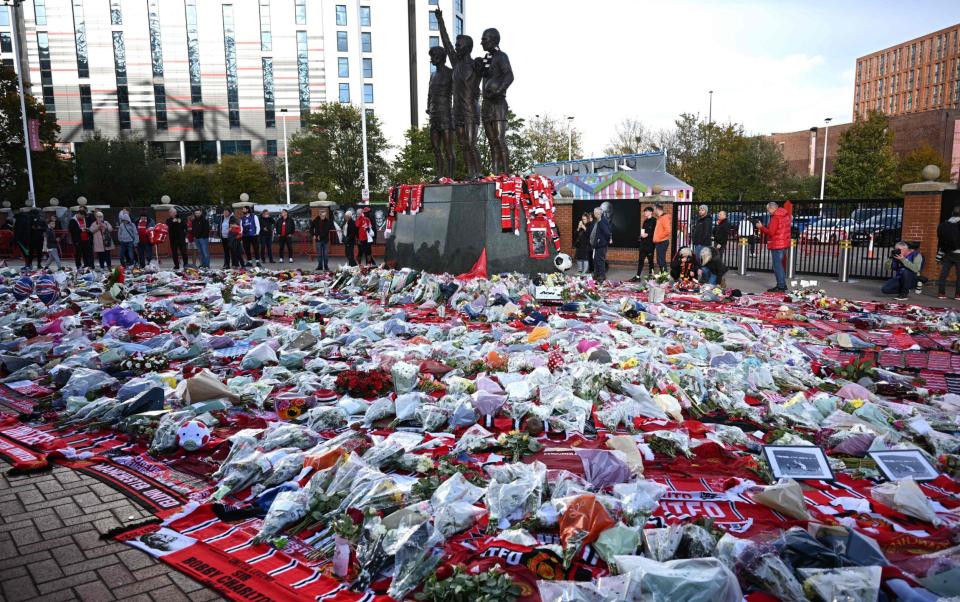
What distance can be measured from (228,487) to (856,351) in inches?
276

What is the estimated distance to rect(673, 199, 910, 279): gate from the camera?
15.6 metres

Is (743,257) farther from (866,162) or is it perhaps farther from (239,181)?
(239,181)

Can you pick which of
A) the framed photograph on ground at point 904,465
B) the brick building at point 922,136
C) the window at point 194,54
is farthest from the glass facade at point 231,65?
the framed photograph on ground at point 904,465

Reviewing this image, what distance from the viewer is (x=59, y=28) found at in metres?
65.2

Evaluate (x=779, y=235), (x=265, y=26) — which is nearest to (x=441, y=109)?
(x=779, y=235)

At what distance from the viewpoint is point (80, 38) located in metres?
65.5

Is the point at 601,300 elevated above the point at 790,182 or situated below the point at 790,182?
below

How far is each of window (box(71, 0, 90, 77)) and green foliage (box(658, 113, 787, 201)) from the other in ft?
190

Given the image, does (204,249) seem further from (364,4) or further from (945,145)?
(945,145)

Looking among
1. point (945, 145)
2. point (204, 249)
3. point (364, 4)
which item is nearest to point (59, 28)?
point (364, 4)

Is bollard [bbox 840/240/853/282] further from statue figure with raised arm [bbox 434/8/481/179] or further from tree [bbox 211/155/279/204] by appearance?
tree [bbox 211/155/279/204]

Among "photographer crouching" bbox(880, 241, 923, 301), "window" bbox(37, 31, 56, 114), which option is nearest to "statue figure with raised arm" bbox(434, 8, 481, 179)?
"photographer crouching" bbox(880, 241, 923, 301)

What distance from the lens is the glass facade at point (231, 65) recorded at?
6694 centimetres

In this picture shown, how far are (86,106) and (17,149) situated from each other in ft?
118
